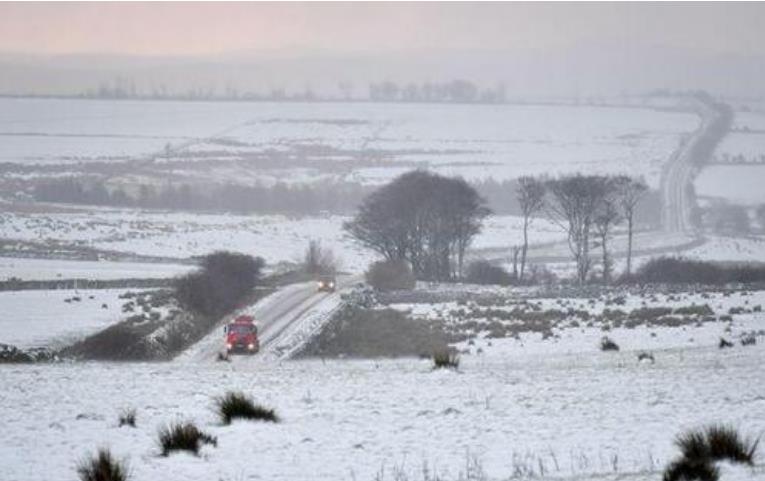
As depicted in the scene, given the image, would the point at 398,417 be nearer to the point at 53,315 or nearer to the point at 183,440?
the point at 183,440

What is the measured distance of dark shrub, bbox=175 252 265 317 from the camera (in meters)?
48.3

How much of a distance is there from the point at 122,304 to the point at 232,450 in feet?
117

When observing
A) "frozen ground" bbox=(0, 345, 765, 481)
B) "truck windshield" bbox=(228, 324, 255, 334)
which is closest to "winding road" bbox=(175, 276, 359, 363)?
"truck windshield" bbox=(228, 324, 255, 334)

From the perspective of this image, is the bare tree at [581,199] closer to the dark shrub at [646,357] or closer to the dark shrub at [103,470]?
the dark shrub at [646,357]

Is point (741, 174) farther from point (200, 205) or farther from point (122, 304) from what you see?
point (122, 304)

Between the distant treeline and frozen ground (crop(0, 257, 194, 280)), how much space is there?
169ft

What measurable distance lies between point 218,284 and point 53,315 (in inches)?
396

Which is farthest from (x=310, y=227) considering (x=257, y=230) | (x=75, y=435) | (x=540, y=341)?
(x=75, y=435)

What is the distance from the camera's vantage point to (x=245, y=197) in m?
131

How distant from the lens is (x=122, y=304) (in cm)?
4700

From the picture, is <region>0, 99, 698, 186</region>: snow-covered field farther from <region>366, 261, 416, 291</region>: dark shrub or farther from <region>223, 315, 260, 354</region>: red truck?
<region>223, 315, 260, 354</region>: red truck

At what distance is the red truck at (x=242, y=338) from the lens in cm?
3565

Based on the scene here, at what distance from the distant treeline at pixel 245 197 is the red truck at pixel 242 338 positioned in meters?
89.3

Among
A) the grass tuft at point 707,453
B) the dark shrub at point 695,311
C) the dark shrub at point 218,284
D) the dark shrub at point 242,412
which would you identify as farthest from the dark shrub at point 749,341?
the dark shrub at point 218,284
